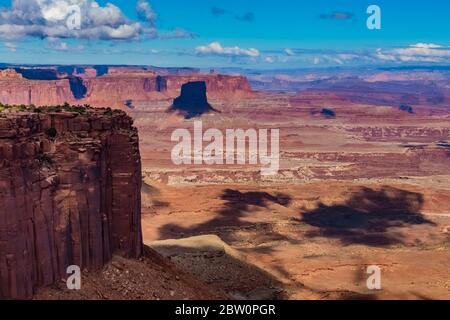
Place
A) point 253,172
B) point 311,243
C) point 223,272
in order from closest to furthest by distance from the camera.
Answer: point 223,272 → point 311,243 → point 253,172
